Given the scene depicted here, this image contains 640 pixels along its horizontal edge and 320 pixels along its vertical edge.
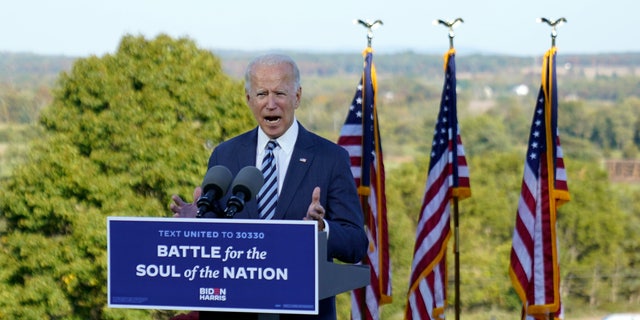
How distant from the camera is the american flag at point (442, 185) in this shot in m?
14.2

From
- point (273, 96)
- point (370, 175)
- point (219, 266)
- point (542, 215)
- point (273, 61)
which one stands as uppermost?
point (273, 61)

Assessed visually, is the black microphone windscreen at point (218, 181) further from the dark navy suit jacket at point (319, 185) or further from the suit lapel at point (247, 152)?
the suit lapel at point (247, 152)

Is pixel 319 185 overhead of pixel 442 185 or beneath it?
overhead

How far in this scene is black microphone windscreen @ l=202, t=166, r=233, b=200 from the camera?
14.7 ft

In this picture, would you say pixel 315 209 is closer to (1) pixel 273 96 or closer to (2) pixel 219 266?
(2) pixel 219 266

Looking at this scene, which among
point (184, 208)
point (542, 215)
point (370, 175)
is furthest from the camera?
point (370, 175)

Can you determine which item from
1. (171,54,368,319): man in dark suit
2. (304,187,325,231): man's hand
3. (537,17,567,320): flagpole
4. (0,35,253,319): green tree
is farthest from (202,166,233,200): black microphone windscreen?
(0,35,253,319): green tree

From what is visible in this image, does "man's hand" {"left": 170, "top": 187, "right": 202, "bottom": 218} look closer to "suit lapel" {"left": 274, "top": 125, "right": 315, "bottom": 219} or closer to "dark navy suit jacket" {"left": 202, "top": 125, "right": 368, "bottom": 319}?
"dark navy suit jacket" {"left": 202, "top": 125, "right": 368, "bottom": 319}

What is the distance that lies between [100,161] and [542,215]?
13.2 m

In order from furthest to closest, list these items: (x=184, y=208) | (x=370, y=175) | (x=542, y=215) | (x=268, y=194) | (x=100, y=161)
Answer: (x=100, y=161) < (x=370, y=175) < (x=542, y=215) < (x=268, y=194) < (x=184, y=208)

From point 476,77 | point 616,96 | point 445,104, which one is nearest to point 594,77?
point 616,96

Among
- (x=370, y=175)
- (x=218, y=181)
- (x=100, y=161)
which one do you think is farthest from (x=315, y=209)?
(x=100, y=161)

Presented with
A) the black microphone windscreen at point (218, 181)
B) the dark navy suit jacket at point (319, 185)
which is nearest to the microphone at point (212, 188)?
the black microphone windscreen at point (218, 181)

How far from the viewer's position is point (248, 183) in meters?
4.41
